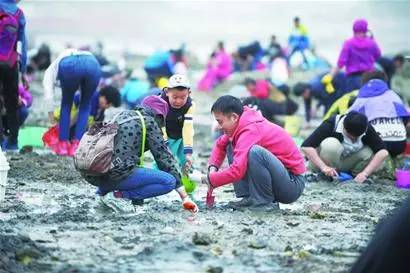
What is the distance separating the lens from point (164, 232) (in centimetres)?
534

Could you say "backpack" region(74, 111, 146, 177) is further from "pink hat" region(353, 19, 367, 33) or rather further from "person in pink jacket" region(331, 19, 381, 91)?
"pink hat" region(353, 19, 367, 33)

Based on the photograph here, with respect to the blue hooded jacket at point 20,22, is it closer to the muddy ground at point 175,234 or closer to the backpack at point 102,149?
the muddy ground at point 175,234

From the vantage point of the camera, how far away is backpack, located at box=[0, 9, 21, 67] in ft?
29.0

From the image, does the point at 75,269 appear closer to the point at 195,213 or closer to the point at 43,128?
the point at 195,213

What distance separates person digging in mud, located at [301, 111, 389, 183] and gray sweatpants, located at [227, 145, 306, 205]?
152 cm

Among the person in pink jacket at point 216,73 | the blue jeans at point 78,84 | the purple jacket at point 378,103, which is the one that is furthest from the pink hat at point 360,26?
the person in pink jacket at point 216,73

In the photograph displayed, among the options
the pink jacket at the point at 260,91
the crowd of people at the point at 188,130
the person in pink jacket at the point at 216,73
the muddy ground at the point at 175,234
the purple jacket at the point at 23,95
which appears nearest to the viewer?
the muddy ground at the point at 175,234

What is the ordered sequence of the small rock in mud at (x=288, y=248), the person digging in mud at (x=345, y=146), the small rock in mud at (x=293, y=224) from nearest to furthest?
the small rock in mud at (x=288, y=248), the small rock in mud at (x=293, y=224), the person digging in mud at (x=345, y=146)

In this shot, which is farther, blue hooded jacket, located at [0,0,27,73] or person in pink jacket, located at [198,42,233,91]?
person in pink jacket, located at [198,42,233,91]

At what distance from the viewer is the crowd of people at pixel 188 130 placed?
239 inches

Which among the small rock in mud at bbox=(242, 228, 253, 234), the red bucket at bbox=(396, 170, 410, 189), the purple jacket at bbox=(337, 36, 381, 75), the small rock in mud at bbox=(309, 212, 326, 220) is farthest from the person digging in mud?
the purple jacket at bbox=(337, 36, 381, 75)

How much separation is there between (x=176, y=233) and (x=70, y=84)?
4.35 m

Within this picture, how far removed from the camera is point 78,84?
9.34 meters

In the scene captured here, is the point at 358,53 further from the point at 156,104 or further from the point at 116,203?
the point at 116,203
